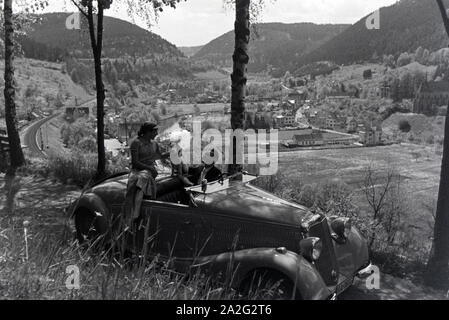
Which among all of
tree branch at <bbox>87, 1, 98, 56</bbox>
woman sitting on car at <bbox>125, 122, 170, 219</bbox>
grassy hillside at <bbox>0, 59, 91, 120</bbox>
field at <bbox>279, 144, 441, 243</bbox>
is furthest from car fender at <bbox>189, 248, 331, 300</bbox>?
grassy hillside at <bbox>0, 59, 91, 120</bbox>

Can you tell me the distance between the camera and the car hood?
5156 millimetres

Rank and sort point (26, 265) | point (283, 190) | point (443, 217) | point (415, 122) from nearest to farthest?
point (26, 265) → point (443, 217) → point (283, 190) → point (415, 122)

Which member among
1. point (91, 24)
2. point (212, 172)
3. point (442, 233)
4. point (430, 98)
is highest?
point (91, 24)

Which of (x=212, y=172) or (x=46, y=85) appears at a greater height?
(x=46, y=85)

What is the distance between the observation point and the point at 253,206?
210 inches

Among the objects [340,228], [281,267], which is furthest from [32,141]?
[281,267]

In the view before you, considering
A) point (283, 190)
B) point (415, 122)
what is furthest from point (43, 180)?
point (415, 122)

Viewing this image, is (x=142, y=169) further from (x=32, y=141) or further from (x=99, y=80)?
(x=32, y=141)

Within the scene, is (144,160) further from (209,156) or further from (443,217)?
(443,217)

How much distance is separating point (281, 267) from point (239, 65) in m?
5.31

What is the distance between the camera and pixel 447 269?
6.68m

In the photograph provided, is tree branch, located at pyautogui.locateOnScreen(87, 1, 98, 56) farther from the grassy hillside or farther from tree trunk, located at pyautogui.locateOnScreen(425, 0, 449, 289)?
the grassy hillside

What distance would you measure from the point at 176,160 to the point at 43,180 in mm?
7682

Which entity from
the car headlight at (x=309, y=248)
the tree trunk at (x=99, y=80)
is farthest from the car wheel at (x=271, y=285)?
the tree trunk at (x=99, y=80)
